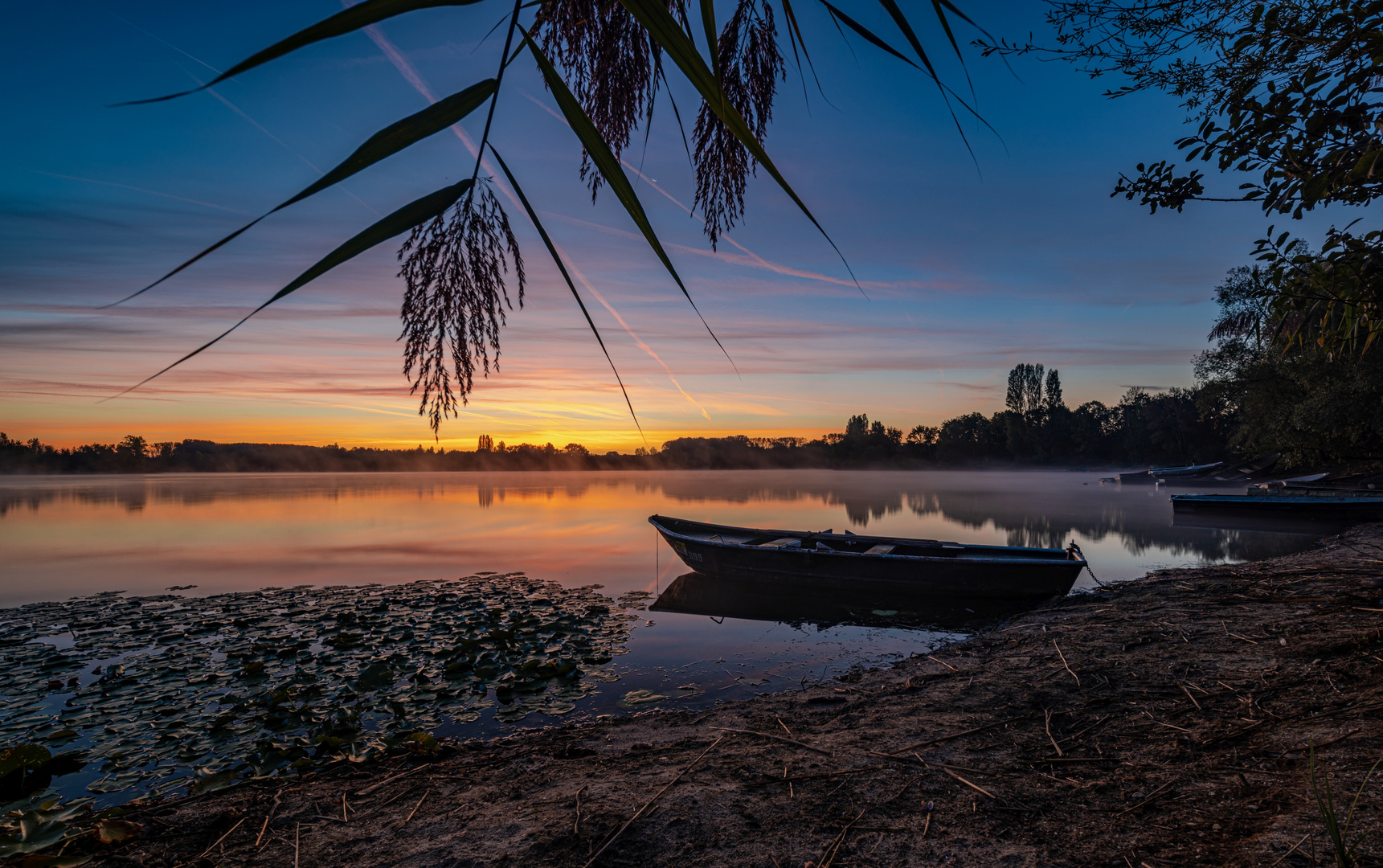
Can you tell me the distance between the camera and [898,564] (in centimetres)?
1070

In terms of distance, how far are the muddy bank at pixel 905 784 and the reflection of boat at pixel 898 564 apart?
473cm

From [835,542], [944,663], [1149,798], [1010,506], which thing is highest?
[1149,798]

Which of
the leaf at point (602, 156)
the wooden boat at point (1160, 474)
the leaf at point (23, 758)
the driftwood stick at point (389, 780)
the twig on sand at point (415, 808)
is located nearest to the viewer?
the leaf at point (602, 156)

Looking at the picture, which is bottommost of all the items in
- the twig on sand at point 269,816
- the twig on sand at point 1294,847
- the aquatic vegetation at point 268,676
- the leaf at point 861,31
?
the aquatic vegetation at point 268,676

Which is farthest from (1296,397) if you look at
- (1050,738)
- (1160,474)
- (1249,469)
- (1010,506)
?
(1050,738)

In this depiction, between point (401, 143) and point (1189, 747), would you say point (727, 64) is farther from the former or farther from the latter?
point (1189, 747)

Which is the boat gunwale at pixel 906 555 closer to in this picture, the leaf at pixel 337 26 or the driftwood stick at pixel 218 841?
the driftwood stick at pixel 218 841

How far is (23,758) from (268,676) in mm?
2438

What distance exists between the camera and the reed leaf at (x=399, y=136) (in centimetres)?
71

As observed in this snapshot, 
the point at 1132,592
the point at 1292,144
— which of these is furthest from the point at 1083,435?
the point at 1292,144

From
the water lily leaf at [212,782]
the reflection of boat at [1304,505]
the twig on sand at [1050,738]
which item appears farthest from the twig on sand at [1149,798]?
the reflection of boat at [1304,505]

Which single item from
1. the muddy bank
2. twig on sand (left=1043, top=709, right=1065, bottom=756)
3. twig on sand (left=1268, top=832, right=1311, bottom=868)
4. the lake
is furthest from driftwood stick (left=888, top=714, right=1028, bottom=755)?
the lake

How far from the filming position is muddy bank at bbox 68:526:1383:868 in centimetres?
270

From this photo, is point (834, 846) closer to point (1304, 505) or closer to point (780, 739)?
point (780, 739)
